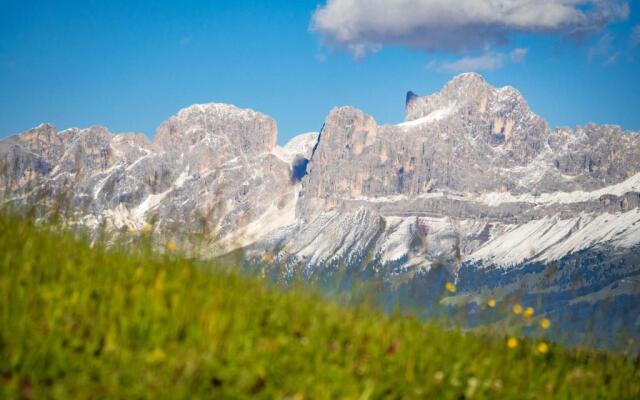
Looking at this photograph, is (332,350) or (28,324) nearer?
(28,324)

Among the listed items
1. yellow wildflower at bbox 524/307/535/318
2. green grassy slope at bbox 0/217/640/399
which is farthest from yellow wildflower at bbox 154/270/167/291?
yellow wildflower at bbox 524/307/535/318

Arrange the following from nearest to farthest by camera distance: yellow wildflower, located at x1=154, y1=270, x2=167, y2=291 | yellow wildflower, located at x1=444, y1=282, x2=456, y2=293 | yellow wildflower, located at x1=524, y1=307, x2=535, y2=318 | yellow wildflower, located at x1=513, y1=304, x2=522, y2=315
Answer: yellow wildflower, located at x1=154, y1=270, x2=167, y2=291
yellow wildflower, located at x1=513, y1=304, x2=522, y2=315
yellow wildflower, located at x1=444, y1=282, x2=456, y2=293
yellow wildflower, located at x1=524, y1=307, x2=535, y2=318

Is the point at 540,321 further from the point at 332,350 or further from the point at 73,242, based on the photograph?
the point at 73,242

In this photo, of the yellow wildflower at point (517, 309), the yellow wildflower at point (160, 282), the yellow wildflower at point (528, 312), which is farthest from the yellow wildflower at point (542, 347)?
the yellow wildflower at point (160, 282)

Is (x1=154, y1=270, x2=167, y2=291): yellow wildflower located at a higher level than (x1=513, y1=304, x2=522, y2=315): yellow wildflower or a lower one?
higher

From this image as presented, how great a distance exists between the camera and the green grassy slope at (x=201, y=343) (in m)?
8.01

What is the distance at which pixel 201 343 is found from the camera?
29.3 feet

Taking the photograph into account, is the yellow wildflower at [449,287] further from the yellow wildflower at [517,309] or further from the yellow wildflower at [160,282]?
the yellow wildflower at [160,282]

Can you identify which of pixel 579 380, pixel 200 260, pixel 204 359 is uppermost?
pixel 200 260

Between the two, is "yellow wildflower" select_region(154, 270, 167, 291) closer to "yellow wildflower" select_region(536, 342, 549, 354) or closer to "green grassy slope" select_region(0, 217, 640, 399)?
"green grassy slope" select_region(0, 217, 640, 399)

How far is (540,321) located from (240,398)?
627 centimetres

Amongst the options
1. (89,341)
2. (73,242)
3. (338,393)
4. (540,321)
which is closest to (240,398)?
(338,393)

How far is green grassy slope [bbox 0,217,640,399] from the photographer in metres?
8.01

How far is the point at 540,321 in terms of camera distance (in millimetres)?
12656
